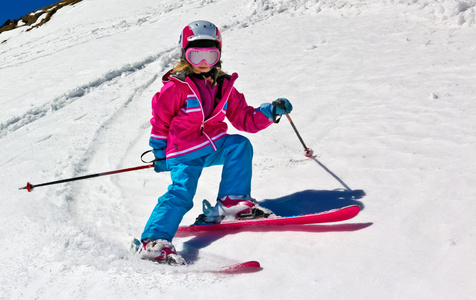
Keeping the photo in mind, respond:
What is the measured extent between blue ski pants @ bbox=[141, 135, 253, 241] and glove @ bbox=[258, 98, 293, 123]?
330 mm

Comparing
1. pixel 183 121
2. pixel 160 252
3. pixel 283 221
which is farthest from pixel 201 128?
pixel 160 252

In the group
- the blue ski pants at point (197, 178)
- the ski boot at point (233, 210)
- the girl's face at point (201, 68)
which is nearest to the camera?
the blue ski pants at point (197, 178)

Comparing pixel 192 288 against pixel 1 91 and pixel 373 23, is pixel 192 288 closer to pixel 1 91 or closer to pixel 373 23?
pixel 373 23

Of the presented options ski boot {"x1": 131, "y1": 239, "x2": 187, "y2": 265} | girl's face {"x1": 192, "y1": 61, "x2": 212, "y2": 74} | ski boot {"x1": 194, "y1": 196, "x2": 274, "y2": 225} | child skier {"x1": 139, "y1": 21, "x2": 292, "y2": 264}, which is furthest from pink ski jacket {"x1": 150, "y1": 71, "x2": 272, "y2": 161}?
ski boot {"x1": 131, "y1": 239, "x2": 187, "y2": 265}

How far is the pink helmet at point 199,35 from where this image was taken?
3711 millimetres

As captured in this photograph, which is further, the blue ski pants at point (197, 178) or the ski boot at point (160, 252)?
the blue ski pants at point (197, 178)

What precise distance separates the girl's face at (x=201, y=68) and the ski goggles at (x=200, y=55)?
39mm

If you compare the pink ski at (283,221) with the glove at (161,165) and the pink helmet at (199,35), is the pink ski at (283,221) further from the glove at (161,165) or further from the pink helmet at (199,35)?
the pink helmet at (199,35)

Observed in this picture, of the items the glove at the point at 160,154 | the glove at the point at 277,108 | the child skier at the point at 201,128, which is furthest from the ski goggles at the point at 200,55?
the glove at the point at 160,154

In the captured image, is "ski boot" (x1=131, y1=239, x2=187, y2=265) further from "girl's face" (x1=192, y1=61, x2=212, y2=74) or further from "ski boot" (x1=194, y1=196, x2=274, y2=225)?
"girl's face" (x1=192, y1=61, x2=212, y2=74)

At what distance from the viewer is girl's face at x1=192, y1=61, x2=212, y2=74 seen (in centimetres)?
376

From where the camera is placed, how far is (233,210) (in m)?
3.59

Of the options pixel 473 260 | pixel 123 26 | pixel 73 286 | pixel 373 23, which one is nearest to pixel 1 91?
pixel 123 26

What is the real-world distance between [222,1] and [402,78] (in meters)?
9.94
